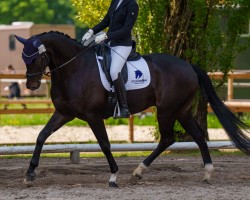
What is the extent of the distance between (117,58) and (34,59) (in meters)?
1.00

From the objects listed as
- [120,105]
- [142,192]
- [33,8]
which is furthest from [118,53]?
[33,8]

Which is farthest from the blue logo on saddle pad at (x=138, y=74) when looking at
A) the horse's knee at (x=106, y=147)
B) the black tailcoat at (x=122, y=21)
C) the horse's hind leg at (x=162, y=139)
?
the horse's knee at (x=106, y=147)

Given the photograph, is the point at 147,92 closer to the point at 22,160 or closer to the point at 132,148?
the point at 132,148

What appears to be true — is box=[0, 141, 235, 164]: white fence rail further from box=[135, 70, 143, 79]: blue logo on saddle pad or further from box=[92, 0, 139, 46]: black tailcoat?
box=[92, 0, 139, 46]: black tailcoat

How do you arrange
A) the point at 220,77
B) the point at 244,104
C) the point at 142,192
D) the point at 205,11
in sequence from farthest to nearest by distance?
1. the point at 244,104
2. the point at 220,77
3. the point at 205,11
4. the point at 142,192

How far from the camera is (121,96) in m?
10.2

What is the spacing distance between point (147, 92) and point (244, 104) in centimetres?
674

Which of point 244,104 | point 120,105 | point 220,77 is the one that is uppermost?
point 120,105

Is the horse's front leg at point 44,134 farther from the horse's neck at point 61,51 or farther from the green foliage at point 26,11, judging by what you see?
the green foliage at point 26,11

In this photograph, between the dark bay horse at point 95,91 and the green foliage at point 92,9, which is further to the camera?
the green foliage at point 92,9

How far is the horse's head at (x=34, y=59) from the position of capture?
992 centimetres

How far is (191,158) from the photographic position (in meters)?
13.2

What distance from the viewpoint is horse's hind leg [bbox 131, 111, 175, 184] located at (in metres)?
10.4

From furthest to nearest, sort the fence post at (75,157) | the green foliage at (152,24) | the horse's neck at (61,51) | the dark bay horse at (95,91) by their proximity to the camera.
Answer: the green foliage at (152,24), the fence post at (75,157), the horse's neck at (61,51), the dark bay horse at (95,91)
